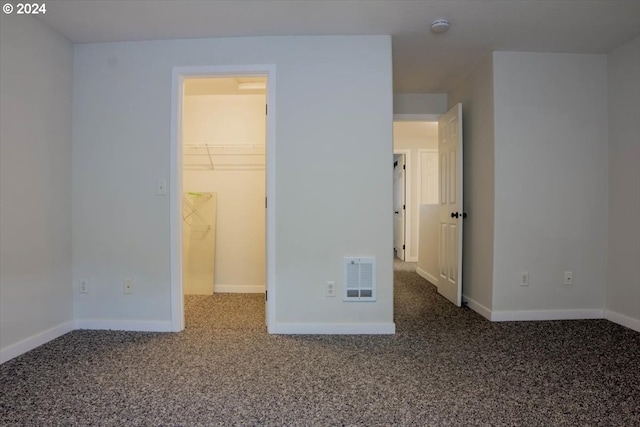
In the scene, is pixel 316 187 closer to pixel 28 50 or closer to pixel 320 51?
pixel 320 51

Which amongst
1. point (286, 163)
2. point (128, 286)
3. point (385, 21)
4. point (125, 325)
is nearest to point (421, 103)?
point (385, 21)

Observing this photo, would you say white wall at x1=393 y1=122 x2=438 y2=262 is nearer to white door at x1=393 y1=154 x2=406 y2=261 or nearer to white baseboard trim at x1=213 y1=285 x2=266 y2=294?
white door at x1=393 y1=154 x2=406 y2=261

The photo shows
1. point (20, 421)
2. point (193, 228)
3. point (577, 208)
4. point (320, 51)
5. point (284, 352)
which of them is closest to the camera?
point (20, 421)

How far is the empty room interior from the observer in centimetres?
183

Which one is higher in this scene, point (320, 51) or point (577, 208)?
point (320, 51)

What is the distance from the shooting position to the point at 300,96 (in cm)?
264

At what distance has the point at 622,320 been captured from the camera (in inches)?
110

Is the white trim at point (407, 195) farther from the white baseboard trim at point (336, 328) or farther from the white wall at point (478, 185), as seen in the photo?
Answer: the white baseboard trim at point (336, 328)

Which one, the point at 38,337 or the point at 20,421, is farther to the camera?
the point at 38,337

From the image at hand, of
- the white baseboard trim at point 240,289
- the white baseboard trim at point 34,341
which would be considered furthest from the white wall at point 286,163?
the white baseboard trim at point 240,289

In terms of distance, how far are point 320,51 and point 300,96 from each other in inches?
15.0

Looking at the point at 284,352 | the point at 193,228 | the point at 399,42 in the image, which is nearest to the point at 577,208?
the point at 399,42

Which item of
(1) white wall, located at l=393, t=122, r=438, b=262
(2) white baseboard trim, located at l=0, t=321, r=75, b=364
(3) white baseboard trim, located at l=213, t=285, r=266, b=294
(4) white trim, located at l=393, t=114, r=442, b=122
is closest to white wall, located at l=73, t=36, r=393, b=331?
(2) white baseboard trim, located at l=0, t=321, r=75, b=364

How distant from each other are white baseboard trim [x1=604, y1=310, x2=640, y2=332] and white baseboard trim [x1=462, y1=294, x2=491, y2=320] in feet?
3.30
